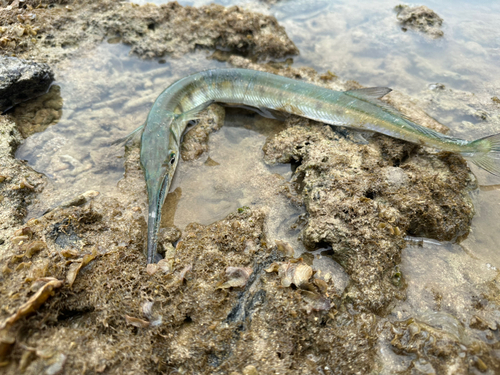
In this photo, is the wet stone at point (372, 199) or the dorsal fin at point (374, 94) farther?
the dorsal fin at point (374, 94)

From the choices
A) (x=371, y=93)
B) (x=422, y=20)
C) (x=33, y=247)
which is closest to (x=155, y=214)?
(x=33, y=247)

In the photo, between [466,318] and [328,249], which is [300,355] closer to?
[328,249]

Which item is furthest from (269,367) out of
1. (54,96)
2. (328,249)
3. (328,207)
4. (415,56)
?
(415,56)

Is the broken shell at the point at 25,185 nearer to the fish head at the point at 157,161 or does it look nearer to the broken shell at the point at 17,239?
the broken shell at the point at 17,239

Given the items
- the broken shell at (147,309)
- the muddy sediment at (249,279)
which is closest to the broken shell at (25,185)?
the muddy sediment at (249,279)

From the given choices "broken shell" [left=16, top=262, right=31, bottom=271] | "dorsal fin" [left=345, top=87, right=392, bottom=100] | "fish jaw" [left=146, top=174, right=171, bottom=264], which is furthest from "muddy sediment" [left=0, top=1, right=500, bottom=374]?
"dorsal fin" [left=345, top=87, right=392, bottom=100]

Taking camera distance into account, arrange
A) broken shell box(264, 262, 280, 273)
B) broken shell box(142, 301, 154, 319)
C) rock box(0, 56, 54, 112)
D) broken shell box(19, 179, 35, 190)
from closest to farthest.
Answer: broken shell box(142, 301, 154, 319) → broken shell box(264, 262, 280, 273) → broken shell box(19, 179, 35, 190) → rock box(0, 56, 54, 112)

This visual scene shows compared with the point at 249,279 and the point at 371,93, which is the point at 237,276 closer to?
the point at 249,279

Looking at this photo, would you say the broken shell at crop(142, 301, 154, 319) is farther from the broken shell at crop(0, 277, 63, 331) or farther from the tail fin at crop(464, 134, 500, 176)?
the tail fin at crop(464, 134, 500, 176)
